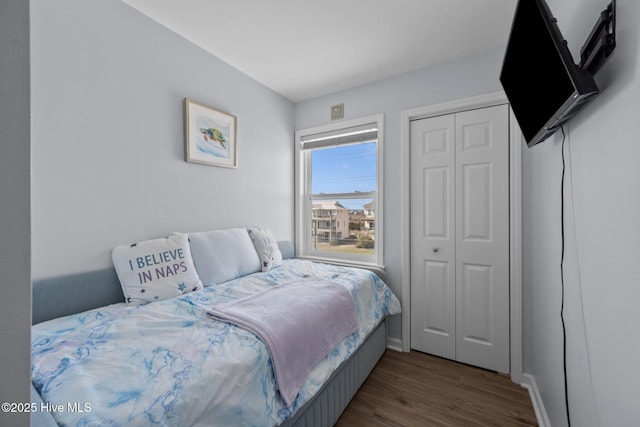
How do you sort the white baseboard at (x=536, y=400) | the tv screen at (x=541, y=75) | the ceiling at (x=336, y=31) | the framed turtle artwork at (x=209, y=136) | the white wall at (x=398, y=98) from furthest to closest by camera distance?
1. the white wall at (x=398, y=98)
2. the framed turtle artwork at (x=209, y=136)
3. the ceiling at (x=336, y=31)
4. the white baseboard at (x=536, y=400)
5. the tv screen at (x=541, y=75)

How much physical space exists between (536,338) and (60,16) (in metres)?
3.53

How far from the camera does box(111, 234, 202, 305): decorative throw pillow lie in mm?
1555

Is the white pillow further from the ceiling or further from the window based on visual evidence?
the ceiling

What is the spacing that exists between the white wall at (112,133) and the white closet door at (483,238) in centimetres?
208

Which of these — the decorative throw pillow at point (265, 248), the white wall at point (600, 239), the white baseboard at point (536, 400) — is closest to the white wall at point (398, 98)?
the white wall at point (600, 239)

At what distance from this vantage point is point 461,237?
2.28 meters

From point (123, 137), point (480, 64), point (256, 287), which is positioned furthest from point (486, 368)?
point (123, 137)

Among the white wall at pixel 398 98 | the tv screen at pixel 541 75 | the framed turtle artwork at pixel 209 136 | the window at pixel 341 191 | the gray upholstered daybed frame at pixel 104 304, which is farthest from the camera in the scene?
the window at pixel 341 191

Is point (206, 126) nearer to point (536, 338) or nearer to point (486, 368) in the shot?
point (536, 338)
